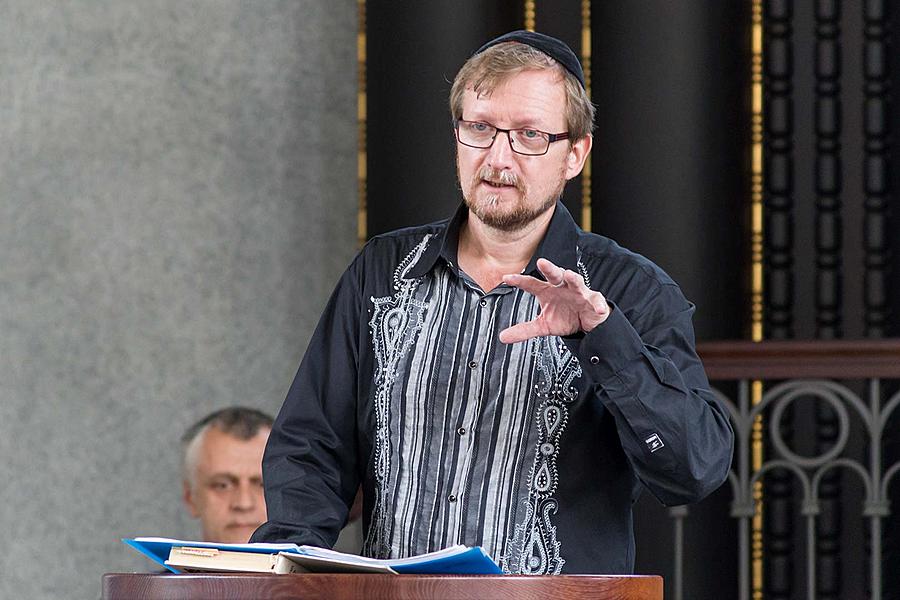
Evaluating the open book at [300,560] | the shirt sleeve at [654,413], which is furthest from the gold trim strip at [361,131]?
the open book at [300,560]

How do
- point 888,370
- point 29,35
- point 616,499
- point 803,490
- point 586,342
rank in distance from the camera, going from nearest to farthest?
point 586,342 < point 616,499 < point 888,370 < point 803,490 < point 29,35

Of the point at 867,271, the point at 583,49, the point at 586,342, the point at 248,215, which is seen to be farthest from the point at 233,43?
the point at 586,342

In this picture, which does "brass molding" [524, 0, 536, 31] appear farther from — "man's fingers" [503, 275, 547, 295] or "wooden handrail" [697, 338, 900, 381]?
"man's fingers" [503, 275, 547, 295]

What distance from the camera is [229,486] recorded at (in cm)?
A: 347

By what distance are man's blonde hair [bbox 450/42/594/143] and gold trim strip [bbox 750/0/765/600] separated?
1.89 metres

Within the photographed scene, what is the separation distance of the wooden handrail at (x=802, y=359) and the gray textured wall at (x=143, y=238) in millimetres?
1186

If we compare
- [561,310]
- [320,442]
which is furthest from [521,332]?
[320,442]

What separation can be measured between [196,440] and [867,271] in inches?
71.5

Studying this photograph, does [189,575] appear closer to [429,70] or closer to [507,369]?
[507,369]

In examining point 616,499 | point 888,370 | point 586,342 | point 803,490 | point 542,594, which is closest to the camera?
point 542,594

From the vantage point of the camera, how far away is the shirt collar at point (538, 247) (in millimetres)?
2109

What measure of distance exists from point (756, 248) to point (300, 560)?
265 centimetres

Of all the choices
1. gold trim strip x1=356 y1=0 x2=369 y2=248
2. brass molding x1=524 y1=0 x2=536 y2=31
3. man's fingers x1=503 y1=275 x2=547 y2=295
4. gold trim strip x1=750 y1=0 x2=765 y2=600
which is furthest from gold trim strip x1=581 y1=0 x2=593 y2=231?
man's fingers x1=503 y1=275 x2=547 y2=295

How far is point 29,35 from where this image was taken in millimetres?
4180
